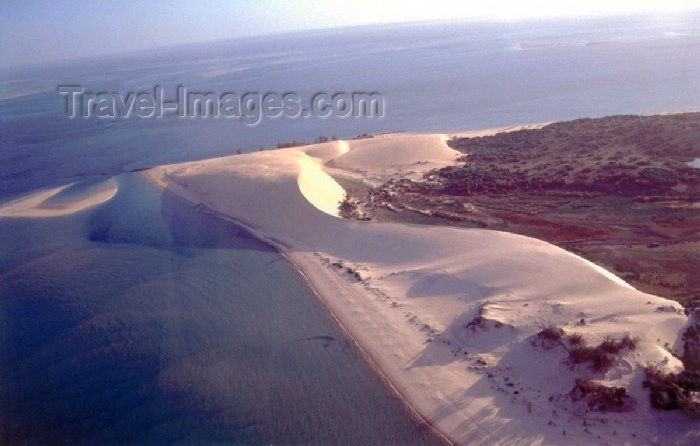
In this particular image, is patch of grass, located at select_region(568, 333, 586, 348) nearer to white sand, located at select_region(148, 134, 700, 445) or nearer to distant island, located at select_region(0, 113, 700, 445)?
distant island, located at select_region(0, 113, 700, 445)

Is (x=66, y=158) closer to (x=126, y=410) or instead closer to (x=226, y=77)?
(x=126, y=410)

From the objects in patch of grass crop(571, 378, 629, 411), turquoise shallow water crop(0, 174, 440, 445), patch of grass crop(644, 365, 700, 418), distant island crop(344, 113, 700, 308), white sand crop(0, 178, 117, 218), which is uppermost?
distant island crop(344, 113, 700, 308)

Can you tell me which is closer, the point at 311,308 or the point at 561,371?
the point at 561,371

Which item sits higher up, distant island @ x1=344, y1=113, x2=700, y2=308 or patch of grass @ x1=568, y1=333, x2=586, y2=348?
distant island @ x1=344, y1=113, x2=700, y2=308

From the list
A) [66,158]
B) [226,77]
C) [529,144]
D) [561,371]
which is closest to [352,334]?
[561,371]

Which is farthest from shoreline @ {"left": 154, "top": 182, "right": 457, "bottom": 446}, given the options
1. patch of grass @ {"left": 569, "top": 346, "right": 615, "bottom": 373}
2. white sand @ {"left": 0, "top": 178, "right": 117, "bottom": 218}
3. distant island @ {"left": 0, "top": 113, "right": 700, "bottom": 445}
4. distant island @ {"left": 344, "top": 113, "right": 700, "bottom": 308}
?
white sand @ {"left": 0, "top": 178, "right": 117, "bottom": 218}

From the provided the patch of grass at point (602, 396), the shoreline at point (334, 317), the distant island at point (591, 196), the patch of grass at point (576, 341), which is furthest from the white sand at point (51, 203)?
the patch of grass at point (602, 396)

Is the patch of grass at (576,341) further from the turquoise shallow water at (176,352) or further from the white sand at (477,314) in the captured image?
the turquoise shallow water at (176,352)
